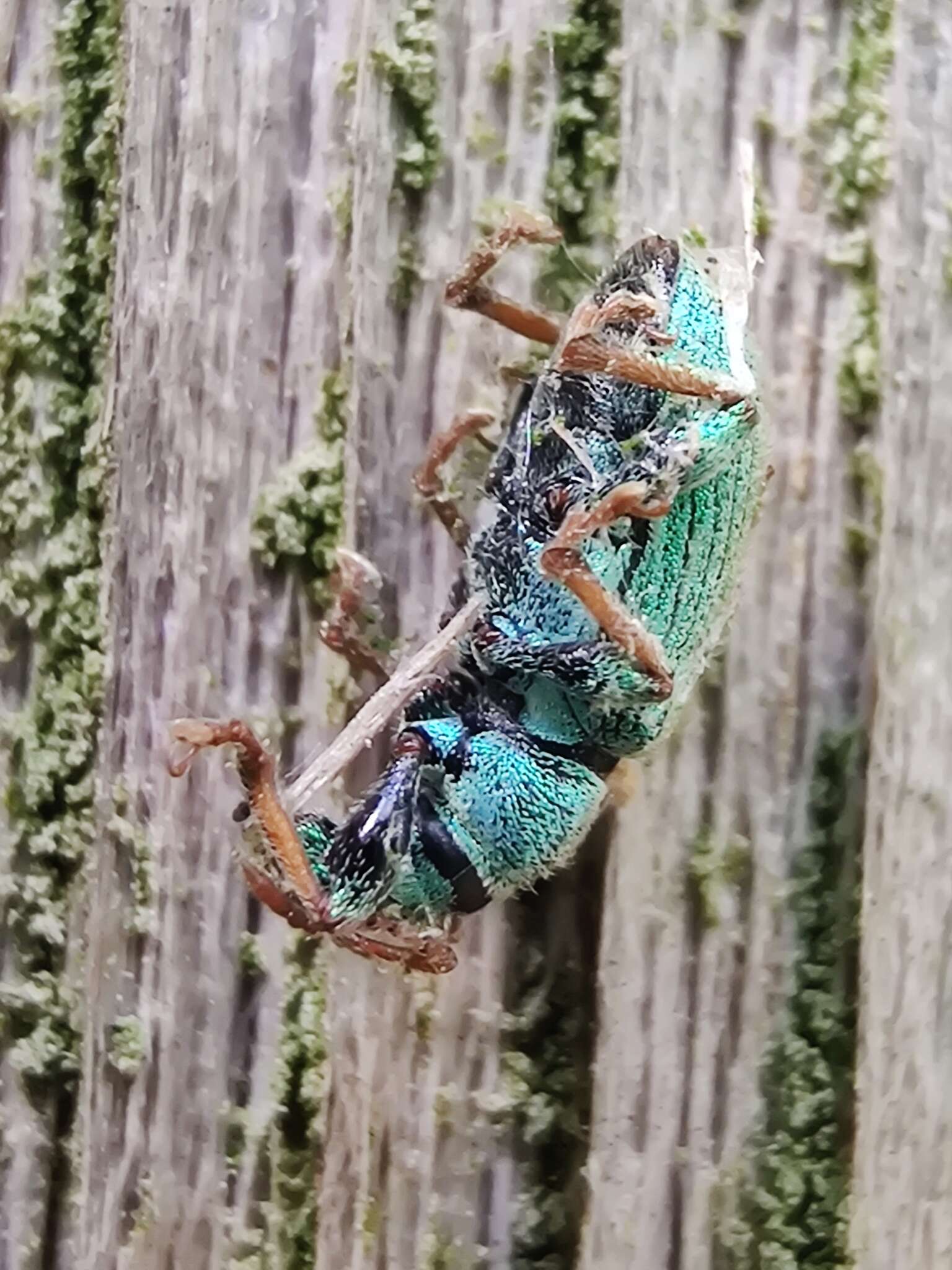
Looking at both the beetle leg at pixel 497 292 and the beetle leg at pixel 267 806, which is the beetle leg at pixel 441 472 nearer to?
the beetle leg at pixel 497 292

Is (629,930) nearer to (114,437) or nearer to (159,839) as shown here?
(159,839)

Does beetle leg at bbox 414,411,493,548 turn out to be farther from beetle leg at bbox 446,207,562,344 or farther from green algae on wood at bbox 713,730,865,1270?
green algae on wood at bbox 713,730,865,1270

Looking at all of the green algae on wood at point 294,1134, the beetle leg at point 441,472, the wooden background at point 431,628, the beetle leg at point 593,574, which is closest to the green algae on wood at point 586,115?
the wooden background at point 431,628

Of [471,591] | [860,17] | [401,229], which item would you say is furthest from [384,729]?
[860,17]

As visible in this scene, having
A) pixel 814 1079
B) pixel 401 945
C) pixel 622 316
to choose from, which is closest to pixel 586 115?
pixel 622 316

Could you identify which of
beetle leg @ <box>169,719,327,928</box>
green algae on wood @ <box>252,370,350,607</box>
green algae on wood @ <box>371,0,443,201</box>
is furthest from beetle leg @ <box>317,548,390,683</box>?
green algae on wood @ <box>371,0,443,201</box>

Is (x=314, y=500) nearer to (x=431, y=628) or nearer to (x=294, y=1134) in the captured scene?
(x=431, y=628)
